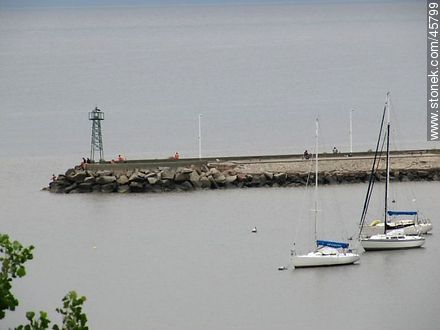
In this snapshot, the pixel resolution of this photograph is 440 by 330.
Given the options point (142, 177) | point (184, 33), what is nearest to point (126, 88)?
point (142, 177)

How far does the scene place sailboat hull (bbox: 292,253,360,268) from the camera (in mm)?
30141

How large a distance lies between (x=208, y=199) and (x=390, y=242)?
29.0 ft

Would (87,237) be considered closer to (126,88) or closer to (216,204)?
(216,204)

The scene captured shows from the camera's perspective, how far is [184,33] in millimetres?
172000

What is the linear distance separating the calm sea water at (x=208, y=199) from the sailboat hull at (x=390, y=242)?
0.33 meters

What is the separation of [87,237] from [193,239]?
2.72m

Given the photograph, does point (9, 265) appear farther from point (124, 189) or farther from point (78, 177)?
point (78, 177)

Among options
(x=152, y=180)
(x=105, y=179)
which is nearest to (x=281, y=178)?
(x=152, y=180)

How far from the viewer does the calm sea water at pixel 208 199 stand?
1067 inches

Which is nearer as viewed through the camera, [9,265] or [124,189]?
[9,265]

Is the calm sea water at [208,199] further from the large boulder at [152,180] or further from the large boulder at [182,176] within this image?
the large boulder at [182,176]

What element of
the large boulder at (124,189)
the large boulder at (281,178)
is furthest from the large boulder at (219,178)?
the large boulder at (124,189)

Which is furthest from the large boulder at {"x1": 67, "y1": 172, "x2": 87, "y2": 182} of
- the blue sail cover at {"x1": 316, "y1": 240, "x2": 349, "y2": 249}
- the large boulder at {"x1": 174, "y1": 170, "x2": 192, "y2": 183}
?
the blue sail cover at {"x1": 316, "y1": 240, "x2": 349, "y2": 249}

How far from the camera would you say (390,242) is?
32562 millimetres
